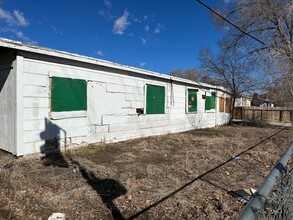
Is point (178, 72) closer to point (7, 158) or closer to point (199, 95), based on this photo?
point (199, 95)

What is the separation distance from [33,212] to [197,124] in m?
11.6

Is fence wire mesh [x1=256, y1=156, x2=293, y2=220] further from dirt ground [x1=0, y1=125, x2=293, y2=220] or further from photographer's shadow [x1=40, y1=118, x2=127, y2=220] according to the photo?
photographer's shadow [x1=40, y1=118, x2=127, y2=220]

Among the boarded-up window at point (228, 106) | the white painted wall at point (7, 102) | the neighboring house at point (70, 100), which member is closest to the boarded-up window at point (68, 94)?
the neighboring house at point (70, 100)

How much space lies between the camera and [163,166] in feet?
18.4

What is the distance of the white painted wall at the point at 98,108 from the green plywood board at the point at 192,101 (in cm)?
68

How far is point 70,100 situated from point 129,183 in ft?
11.4

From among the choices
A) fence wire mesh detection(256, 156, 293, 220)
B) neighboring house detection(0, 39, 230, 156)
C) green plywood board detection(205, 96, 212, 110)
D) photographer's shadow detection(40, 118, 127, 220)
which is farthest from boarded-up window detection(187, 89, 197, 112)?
fence wire mesh detection(256, 156, 293, 220)

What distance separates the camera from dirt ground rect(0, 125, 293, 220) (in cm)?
332

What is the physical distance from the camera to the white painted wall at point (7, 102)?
5883 millimetres

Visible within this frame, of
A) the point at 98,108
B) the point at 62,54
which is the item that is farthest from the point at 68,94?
the point at 98,108

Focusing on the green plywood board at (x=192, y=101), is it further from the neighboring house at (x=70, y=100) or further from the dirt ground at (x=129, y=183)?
the dirt ground at (x=129, y=183)

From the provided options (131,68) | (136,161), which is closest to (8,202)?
(136,161)

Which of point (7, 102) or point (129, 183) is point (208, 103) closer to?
point (7, 102)

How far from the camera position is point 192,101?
43.7 ft
